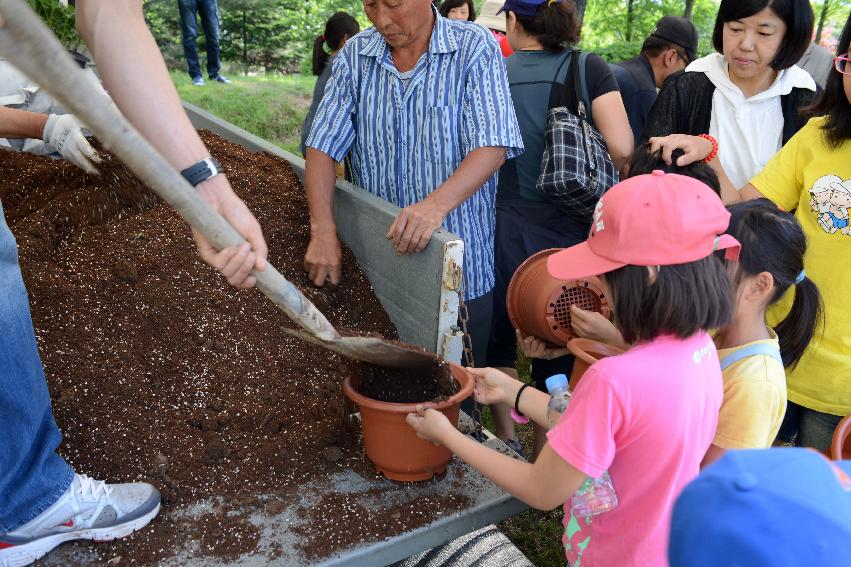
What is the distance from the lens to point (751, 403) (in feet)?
5.70

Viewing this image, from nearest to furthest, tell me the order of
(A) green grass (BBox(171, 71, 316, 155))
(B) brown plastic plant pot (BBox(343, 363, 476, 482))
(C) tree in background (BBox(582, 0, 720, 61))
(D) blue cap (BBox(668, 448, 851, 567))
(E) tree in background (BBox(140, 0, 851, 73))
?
(D) blue cap (BBox(668, 448, 851, 567)) → (B) brown plastic plant pot (BBox(343, 363, 476, 482)) → (A) green grass (BBox(171, 71, 316, 155)) → (C) tree in background (BBox(582, 0, 720, 61)) → (E) tree in background (BBox(140, 0, 851, 73))

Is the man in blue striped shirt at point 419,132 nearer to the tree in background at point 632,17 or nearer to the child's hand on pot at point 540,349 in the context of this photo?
the child's hand on pot at point 540,349

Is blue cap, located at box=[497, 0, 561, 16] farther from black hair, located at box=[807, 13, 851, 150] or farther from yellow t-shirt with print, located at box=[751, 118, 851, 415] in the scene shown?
yellow t-shirt with print, located at box=[751, 118, 851, 415]

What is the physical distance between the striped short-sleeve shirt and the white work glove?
111 cm

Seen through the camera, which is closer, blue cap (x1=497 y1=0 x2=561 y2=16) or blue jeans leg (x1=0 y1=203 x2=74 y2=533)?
blue jeans leg (x1=0 y1=203 x2=74 y2=533)

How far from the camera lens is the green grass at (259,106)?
27.8 ft

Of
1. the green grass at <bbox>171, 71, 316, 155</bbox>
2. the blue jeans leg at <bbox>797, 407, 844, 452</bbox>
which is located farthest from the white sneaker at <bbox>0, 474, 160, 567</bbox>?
the green grass at <bbox>171, 71, 316, 155</bbox>

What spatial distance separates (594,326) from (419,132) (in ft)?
3.43

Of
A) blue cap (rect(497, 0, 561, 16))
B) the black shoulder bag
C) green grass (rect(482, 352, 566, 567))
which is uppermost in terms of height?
blue cap (rect(497, 0, 561, 16))

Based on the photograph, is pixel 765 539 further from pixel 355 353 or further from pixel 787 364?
pixel 787 364

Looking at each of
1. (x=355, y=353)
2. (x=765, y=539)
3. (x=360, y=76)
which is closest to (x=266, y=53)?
(x=360, y=76)

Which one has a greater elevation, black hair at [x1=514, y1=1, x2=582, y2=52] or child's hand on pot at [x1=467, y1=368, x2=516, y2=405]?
black hair at [x1=514, y1=1, x2=582, y2=52]

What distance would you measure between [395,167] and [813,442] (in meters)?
1.85

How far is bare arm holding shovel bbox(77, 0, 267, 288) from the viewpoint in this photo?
1738mm
